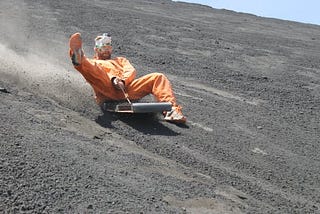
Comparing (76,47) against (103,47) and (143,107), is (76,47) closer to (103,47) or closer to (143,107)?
(143,107)

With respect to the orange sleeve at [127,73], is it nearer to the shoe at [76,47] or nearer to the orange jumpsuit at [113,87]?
the orange jumpsuit at [113,87]

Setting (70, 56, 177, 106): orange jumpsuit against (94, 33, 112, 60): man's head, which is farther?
(94, 33, 112, 60): man's head

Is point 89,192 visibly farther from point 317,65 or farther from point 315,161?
point 317,65

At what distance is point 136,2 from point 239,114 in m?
17.1

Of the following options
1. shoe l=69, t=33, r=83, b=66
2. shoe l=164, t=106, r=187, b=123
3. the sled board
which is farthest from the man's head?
shoe l=164, t=106, r=187, b=123

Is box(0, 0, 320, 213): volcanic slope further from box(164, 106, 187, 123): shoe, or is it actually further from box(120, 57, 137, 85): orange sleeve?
box(120, 57, 137, 85): orange sleeve

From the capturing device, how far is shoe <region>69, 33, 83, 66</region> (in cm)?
741

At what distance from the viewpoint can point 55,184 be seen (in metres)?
4.73

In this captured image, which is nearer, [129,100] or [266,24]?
[129,100]

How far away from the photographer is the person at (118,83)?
7.84 m

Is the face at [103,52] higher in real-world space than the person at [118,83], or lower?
higher

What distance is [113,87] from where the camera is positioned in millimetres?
8125

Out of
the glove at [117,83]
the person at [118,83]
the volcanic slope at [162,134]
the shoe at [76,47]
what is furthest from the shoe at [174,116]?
the shoe at [76,47]

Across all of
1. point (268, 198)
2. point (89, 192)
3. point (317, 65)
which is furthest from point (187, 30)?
point (89, 192)
